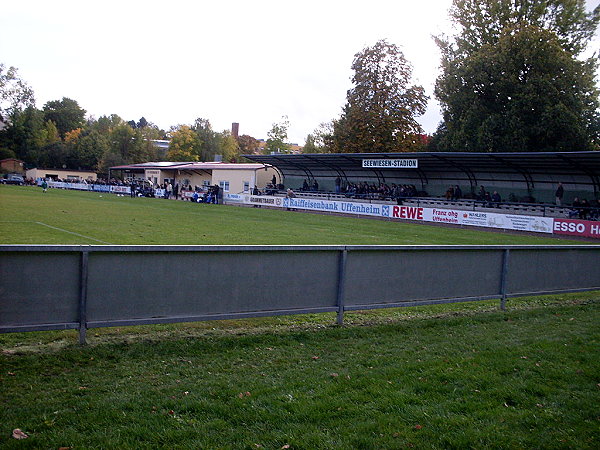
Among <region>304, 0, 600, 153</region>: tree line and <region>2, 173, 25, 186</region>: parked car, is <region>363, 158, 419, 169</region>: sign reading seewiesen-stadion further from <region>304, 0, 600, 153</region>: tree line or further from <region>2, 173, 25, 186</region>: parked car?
<region>2, 173, 25, 186</region>: parked car

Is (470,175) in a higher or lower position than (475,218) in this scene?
higher

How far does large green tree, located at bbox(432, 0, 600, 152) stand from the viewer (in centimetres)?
4216

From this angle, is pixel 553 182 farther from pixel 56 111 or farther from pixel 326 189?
pixel 56 111

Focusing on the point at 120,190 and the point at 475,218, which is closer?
the point at 475,218

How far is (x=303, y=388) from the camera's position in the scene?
5.27 metres

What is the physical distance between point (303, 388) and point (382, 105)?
50.7 metres

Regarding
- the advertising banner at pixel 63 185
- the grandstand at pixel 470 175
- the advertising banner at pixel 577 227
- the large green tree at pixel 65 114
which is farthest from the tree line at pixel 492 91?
the large green tree at pixel 65 114

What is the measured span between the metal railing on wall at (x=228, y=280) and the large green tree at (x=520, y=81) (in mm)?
36508

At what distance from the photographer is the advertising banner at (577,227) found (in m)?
26.8

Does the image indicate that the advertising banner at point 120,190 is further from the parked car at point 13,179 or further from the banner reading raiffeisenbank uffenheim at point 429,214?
the banner reading raiffeisenbank uffenheim at point 429,214

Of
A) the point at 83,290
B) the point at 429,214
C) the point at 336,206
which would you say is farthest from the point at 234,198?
the point at 83,290

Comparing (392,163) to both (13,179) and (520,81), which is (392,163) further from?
(13,179)

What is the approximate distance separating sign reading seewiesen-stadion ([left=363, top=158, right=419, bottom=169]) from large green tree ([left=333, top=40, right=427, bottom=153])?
12.8 meters

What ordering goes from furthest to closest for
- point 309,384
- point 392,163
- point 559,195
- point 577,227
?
point 392,163
point 559,195
point 577,227
point 309,384
